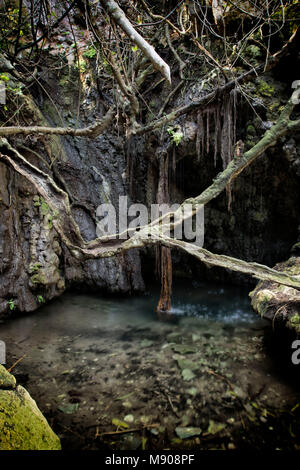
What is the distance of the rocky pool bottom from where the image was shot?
202 cm

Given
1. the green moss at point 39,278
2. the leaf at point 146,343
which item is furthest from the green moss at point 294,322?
the green moss at point 39,278

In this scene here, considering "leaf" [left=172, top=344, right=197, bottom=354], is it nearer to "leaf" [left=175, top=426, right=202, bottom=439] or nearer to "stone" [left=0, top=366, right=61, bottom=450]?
"leaf" [left=175, top=426, right=202, bottom=439]

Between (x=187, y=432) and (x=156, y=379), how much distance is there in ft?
2.49

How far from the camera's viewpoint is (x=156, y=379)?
2.78 metres

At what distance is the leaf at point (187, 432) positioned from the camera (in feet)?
6.65

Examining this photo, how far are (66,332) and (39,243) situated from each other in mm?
1906

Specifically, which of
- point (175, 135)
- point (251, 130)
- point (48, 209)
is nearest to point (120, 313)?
point (48, 209)

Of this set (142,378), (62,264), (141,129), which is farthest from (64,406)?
(141,129)

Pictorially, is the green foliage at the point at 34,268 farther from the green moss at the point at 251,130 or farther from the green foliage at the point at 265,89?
the green foliage at the point at 265,89

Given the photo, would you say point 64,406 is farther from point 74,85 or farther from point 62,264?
point 74,85

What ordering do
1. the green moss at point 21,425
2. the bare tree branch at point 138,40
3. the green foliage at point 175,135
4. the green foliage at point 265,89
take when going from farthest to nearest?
the green foliage at point 175,135, the green foliage at point 265,89, the bare tree branch at point 138,40, the green moss at point 21,425

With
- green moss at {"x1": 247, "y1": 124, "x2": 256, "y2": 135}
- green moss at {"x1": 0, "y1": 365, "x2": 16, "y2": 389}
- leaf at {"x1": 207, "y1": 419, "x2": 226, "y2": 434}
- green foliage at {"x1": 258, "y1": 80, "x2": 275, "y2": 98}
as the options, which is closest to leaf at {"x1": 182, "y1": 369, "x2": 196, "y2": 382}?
leaf at {"x1": 207, "y1": 419, "x2": 226, "y2": 434}

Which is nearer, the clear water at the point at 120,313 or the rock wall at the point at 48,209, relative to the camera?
the clear water at the point at 120,313

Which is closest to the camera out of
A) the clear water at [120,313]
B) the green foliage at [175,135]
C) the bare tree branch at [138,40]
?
the bare tree branch at [138,40]
